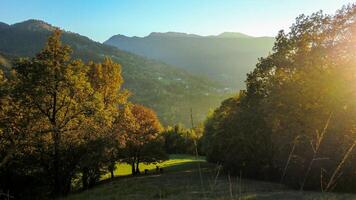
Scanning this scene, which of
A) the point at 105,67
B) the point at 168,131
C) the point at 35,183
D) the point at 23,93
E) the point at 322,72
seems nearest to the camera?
the point at 23,93

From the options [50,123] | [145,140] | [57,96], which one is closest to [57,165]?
[50,123]

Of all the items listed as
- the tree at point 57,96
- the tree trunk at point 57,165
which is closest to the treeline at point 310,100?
the tree at point 57,96

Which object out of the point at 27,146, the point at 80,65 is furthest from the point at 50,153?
the point at 80,65

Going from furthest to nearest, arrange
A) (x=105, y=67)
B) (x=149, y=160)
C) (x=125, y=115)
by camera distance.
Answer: (x=149, y=160)
(x=105, y=67)
(x=125, y=115)

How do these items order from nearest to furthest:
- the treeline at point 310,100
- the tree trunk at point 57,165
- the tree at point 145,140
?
1. the treeline at point 310,100
2. the tree trunk at point 57,165
3. the tree at point 145,140

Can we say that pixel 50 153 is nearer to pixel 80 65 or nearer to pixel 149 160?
pixel 80 65

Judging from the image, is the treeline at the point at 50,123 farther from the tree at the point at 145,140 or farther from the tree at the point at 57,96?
the tree at the point at 145,140

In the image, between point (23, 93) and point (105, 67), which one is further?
point (105, 67)

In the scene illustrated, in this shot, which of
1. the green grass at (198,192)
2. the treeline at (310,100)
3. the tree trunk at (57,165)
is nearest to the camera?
the green grass at (198,192)

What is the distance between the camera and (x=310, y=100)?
29172 mm

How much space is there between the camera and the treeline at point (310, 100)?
87.0 ft

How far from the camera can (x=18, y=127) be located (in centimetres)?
2759

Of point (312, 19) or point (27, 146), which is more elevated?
point (312, 19)

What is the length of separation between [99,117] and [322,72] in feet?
58.4
